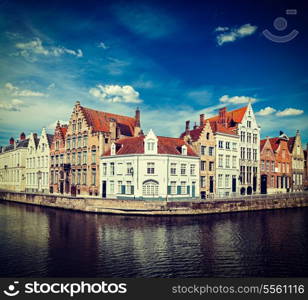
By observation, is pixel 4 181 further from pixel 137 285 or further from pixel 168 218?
pixel 137 285

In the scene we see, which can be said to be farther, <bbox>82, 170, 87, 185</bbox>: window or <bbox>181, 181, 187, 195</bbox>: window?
<bbox>82, 170, 87, 185</bbox>: window

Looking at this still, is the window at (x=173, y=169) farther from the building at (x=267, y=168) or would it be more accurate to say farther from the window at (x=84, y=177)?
the building at (x=267, y=168)

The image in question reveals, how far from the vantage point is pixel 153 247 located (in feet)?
72.0

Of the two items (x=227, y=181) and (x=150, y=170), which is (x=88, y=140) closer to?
(x=150, y=170)

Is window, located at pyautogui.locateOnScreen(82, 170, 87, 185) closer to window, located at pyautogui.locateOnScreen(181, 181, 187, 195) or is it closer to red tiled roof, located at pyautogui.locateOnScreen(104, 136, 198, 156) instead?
red tiled roof, located at pyautogui.locateOnScreen(104, 136, 198, 156)

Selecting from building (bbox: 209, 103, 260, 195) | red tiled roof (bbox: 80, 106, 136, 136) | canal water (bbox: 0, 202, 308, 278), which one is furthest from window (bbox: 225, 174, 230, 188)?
red tiled roof (bbox: 80, 106, 136, 136)

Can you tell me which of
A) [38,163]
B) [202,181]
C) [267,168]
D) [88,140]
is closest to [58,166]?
[38,163]

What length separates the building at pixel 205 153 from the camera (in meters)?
46.7

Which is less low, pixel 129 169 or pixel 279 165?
pixel 279 165

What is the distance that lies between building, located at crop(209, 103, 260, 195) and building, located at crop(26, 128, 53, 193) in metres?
36.3

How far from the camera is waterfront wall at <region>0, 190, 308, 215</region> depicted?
36562mm

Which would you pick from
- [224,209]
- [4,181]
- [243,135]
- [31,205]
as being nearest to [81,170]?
[31,205]

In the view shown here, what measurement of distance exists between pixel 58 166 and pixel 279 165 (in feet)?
155

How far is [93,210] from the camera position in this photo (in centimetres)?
3922
